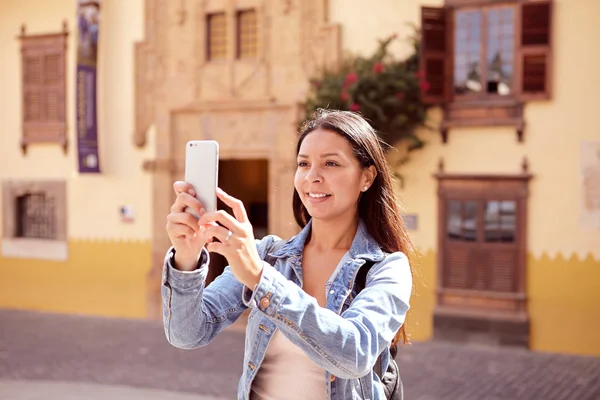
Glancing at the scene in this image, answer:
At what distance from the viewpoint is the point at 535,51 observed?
992 cm

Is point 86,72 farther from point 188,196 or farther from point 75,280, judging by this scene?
point 188,196

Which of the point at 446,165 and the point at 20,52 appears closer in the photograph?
the point at 446,165

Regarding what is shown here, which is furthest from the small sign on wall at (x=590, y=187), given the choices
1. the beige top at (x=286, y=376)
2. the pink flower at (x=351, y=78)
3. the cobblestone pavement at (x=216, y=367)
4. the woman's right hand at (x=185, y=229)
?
the woman's right hand at (x=185, y=229)

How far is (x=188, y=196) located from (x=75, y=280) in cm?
1258

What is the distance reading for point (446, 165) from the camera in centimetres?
1059

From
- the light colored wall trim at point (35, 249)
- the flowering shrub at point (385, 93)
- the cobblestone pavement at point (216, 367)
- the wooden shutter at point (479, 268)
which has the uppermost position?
the flowering shrub at point (385, 93)

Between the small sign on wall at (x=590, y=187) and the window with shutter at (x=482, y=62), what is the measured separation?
0.95 metres

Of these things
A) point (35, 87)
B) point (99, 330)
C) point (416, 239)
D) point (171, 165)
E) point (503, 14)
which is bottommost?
point (99, 330)

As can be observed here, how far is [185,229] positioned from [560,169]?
907 cm

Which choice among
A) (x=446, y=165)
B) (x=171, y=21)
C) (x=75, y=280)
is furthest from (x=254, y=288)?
(x=75, y=280)

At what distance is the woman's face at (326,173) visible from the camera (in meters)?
2.13

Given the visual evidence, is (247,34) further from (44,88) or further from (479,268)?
(479,268)

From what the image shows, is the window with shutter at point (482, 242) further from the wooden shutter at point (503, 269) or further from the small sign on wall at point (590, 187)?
the small sign on wall at point (590, 187)

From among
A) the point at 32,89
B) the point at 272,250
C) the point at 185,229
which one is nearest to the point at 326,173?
the point at 272,250
